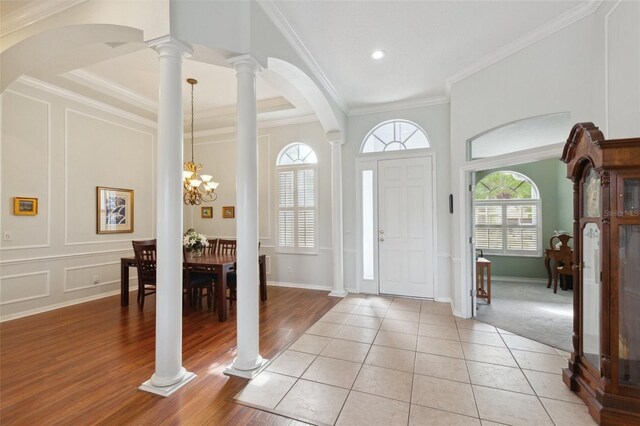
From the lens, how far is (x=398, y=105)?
4.87 metres

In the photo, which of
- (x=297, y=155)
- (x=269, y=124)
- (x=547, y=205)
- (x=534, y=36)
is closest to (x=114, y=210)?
(x=269, y=124)

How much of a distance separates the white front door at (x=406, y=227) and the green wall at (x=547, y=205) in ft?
8.36

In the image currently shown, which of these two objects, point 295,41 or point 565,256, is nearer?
point 295,41

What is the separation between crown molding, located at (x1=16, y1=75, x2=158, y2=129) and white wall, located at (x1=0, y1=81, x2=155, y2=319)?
36mm

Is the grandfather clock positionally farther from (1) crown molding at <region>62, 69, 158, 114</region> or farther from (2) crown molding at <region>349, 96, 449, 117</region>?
(1) crown molding at <region>62, 69, 158, 114</region>

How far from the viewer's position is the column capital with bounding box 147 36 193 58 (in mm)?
2156

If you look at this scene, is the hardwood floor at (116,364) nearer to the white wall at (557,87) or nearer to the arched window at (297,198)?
the arched window at (297,198)

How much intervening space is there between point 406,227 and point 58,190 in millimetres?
5510

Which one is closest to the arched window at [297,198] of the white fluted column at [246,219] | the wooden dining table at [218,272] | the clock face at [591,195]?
the wooden dining table at [218,272]

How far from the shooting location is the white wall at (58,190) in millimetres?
3848

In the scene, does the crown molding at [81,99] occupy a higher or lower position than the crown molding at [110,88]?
lower

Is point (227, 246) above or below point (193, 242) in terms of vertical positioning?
below

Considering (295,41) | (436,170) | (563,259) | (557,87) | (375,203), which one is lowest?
(563,259)

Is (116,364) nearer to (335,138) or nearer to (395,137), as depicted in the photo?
(335,138)
